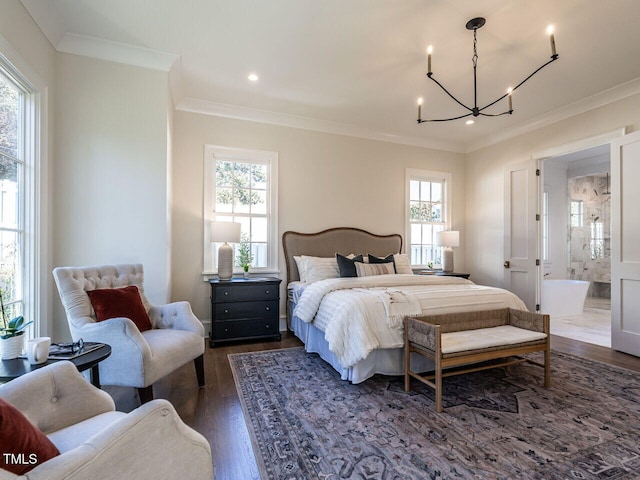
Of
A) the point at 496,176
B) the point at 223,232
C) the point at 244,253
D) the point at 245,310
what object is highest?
the point at 496,176

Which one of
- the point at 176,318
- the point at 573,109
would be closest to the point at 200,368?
the point at 176,318

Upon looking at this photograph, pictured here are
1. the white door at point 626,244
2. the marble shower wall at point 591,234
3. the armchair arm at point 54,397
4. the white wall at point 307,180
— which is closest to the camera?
the armchair arm at point 54,397

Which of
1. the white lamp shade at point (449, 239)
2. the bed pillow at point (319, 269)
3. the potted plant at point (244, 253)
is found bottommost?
the bed pillow at point (319, 269)

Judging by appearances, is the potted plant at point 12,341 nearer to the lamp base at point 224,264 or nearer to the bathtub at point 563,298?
the lamp base at point 224,264

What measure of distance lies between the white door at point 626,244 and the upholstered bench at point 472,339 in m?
1.56

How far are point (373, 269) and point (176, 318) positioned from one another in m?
2.31

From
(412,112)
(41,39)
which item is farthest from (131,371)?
(412,112)

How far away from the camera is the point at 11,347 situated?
66.5 inches

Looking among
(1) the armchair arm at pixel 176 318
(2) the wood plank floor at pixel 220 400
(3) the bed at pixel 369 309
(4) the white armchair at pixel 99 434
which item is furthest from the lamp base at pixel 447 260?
(4) the white armchair at pixel 99 434

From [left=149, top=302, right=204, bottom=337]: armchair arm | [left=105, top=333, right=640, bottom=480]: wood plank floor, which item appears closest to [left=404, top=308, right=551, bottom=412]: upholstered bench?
[left=105, top=333, right=640, bottom=480]: wood plank floor

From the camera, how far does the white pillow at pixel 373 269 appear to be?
4027mm

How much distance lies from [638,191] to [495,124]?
202cm

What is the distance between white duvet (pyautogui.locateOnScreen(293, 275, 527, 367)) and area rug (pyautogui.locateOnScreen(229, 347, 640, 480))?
0.38m

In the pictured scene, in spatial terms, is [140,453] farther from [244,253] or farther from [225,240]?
[244,253]
